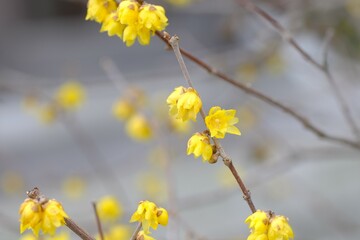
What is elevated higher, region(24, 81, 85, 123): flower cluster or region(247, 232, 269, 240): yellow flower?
region(24, 81, 85, 123): flower cluster

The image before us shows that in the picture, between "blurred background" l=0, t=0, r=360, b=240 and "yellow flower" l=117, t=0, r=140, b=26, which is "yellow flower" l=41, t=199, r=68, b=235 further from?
"blurred background" l=0, t=0, r=360, b=240

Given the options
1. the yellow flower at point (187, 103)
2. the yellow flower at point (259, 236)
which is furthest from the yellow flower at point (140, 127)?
the yellow flower at point (259, 236)

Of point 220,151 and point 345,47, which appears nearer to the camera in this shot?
point 220,151

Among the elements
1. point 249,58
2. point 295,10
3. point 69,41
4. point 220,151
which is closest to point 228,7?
point 249,58

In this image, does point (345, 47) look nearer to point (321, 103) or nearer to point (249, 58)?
point (249, 58)

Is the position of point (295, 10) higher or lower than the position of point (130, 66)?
lower

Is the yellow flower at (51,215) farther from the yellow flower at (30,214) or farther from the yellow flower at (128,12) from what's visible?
the yellow flower at (128,12)

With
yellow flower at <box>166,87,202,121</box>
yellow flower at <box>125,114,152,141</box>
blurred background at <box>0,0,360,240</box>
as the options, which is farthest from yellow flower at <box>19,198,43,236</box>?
yellow flower at <box>125,114,152,141</box>
